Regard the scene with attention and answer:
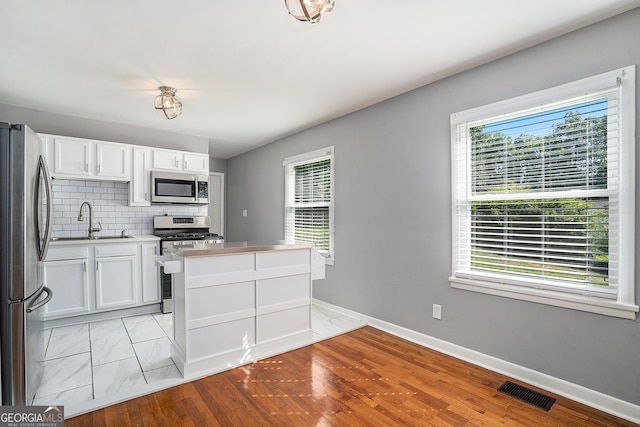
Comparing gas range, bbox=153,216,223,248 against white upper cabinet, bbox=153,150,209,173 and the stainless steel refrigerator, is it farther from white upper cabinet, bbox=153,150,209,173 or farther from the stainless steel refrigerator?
the stainless steel refrigerator

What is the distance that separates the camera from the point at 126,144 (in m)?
4.08

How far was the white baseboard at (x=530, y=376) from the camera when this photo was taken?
1.94 meters

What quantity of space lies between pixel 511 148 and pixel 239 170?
15.7 feet

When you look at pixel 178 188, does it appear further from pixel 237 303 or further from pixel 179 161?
pixel 237 303

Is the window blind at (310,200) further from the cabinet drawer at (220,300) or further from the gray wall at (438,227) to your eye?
the cabinet drawer at (220,300)

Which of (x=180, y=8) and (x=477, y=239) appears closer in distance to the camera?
(x=180, y=8)

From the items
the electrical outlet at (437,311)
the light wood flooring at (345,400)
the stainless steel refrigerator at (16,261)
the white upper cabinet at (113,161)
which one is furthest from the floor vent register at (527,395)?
the white upper cabinet at (113,161)

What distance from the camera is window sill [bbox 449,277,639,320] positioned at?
6.40ft

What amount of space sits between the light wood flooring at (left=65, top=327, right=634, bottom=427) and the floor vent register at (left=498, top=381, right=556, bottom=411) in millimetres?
43

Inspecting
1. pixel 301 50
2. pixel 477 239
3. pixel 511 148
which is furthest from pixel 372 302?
pixel 301 50

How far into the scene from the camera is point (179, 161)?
176 inches

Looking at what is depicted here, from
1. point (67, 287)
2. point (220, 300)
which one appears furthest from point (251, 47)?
point (67, 287)

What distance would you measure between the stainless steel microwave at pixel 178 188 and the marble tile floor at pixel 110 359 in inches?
59.7

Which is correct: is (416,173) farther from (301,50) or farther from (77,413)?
(77,413)
